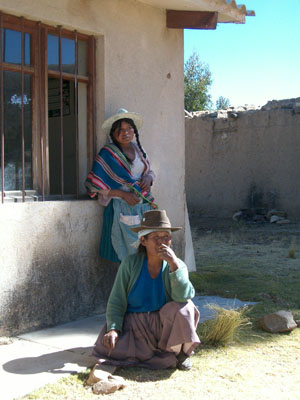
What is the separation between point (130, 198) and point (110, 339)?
177cm

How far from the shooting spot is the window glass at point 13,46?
15.0 ft

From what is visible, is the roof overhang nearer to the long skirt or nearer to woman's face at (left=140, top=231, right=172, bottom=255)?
woman's face at (left=140, top=231, right=172, bottom=255)

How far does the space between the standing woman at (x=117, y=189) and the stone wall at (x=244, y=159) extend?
25.5ft

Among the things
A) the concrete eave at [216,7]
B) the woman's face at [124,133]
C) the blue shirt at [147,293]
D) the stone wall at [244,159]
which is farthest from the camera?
the stone wall at [244,159]

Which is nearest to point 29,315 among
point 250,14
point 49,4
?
point 49,4

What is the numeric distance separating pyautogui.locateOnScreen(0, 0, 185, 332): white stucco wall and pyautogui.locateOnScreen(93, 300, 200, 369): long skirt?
1.18 metres

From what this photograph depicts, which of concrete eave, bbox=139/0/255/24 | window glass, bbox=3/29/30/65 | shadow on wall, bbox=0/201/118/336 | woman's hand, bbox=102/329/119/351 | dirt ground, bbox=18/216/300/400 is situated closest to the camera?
dirt ground, bbox=18/216/300/400

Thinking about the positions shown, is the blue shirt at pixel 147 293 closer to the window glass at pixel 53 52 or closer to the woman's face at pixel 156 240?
the woman's face at pixel 156 240

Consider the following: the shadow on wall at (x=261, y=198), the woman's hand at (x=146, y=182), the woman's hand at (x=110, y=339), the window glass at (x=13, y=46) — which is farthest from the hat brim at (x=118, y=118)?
the shadow on wall at (x=261, y=198)

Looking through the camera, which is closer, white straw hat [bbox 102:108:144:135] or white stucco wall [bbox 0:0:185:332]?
white stucco wall [bbox 0:0:185:332]

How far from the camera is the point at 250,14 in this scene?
6152 millimetres

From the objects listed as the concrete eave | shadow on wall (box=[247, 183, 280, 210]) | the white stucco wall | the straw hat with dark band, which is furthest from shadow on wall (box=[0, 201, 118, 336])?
shadow on wall (box=[247, 183, 280, 210])

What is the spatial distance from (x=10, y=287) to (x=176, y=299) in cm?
153

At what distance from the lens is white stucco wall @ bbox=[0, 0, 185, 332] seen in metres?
4.45
